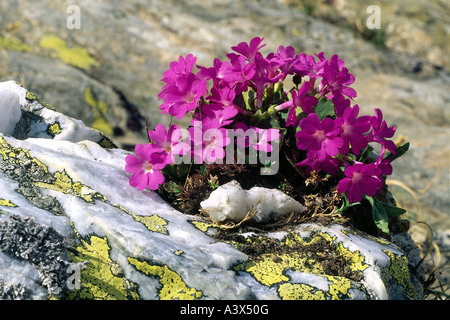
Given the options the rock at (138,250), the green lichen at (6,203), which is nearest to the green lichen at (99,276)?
the rock at (138,250)

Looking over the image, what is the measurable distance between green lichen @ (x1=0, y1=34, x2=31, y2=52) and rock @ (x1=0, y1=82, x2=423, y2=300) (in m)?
4.45

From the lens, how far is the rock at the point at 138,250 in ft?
8.50

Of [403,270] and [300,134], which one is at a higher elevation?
[300,134]

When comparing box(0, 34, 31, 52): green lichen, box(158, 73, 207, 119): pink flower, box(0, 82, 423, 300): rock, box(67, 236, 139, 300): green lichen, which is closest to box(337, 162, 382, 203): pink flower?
box(0, 82, 423, 300): rock

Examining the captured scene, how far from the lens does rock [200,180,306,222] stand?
129 inches

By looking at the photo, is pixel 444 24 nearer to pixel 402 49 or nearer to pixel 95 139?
pixel 402 49

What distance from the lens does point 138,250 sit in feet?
9.21

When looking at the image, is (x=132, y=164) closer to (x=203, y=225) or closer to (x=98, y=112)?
(x=203, y=225)

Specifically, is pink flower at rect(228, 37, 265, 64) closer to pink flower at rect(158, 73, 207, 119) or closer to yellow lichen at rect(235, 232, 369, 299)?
pink flower at rect(158, 73, 207, 119)

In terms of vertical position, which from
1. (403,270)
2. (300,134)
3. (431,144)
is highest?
(300,134)

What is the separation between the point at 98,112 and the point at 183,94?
3639 mm
